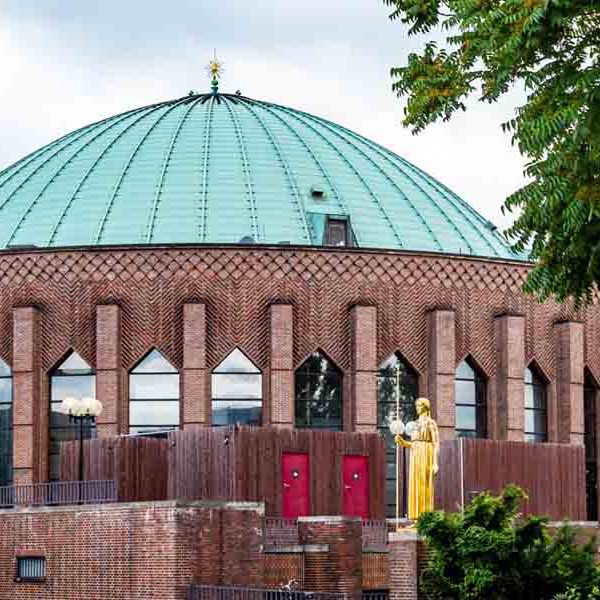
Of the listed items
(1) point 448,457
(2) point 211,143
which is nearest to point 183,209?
(2) point 211,143

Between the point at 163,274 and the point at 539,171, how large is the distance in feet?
107

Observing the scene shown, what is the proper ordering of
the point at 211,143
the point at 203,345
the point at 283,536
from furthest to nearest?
the point at 211,143 < the point at 203,345 < the point at 283,536

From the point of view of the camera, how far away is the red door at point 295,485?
48.0 meters

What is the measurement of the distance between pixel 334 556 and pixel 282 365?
1529 cm

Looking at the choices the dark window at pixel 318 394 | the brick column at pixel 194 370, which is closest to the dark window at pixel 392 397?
the dark window at pixel 318 394

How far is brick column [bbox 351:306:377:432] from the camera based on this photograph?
56.9m

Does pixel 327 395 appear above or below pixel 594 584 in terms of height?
above

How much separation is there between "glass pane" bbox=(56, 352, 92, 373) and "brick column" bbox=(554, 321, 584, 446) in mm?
16275

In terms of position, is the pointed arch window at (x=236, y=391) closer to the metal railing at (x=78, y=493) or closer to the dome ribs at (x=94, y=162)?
the metal railing at (x=78, y=493)

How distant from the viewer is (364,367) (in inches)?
2258

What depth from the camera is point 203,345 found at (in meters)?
56.7

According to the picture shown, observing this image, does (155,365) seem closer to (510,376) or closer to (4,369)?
(4,369)

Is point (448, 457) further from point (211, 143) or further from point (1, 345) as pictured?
point (211, 143)

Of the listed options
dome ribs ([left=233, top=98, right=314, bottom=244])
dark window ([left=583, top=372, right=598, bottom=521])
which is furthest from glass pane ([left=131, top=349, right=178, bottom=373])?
dark window ([left=583, top=372, right=598, bottom=521])
